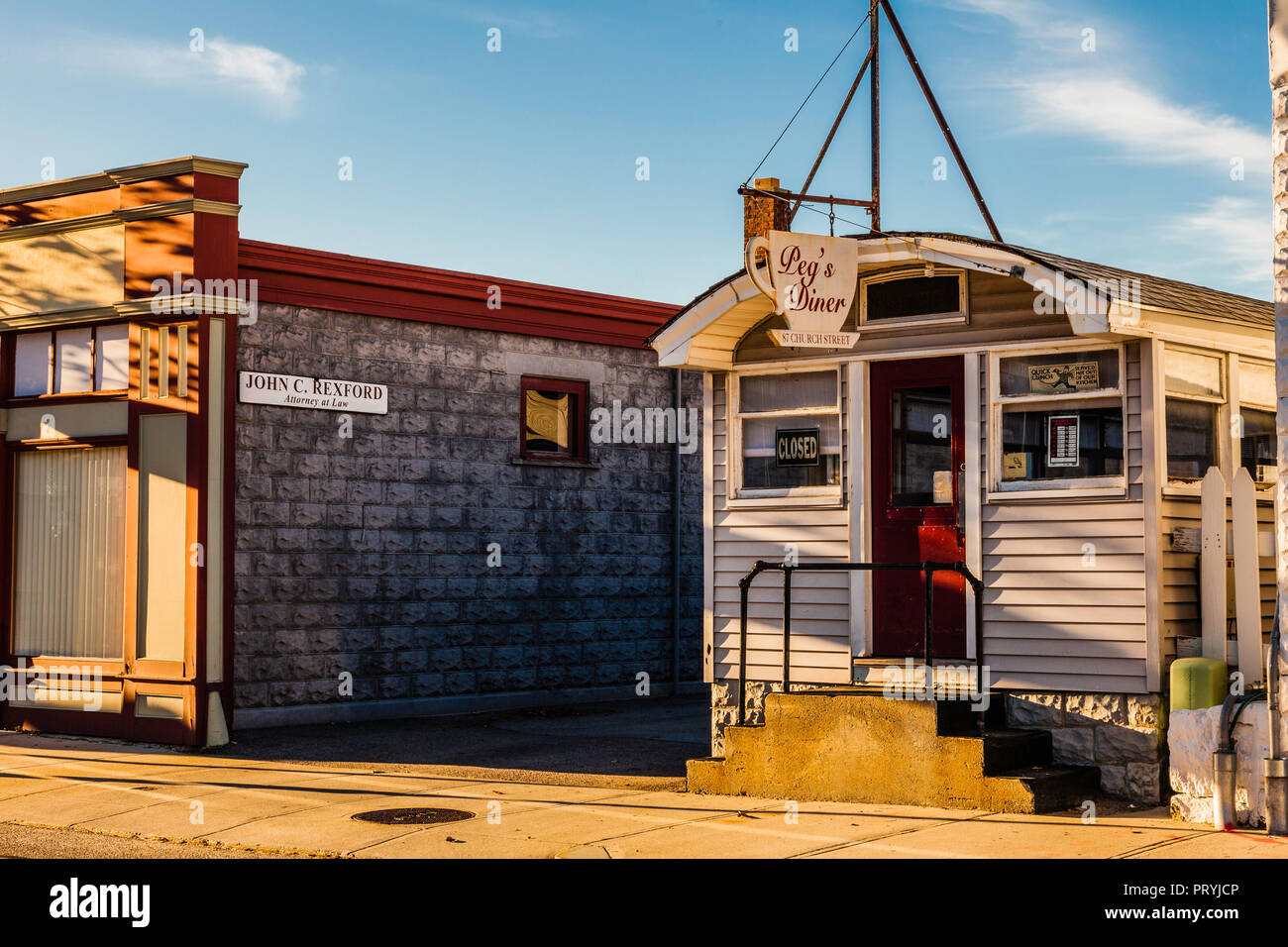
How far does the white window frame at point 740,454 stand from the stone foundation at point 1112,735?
229 cm

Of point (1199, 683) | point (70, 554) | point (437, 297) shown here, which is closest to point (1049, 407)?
point (1199, 683)

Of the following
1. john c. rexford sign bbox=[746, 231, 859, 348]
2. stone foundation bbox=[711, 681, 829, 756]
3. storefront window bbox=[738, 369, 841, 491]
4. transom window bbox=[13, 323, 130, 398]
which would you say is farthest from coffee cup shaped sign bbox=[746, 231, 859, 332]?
transom window bbox=[13, 323, 130, 398]

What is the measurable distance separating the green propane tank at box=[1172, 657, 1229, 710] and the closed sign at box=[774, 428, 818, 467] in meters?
3.35

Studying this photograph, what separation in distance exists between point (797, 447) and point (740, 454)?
0.52 meters

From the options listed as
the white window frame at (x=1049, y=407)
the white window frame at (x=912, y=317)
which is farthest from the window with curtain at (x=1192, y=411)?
the white window frame at (x=912, y=317)

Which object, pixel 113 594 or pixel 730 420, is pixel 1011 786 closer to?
pixel 730 420

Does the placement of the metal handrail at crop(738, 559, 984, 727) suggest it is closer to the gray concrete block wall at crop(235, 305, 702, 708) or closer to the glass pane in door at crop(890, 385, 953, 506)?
the glass pane in door at crop(890, 385, 953, 506)

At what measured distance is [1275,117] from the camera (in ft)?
30.4

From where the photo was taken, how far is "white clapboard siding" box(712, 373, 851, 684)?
12.0 m

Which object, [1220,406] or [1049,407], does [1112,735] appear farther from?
[1220,406]

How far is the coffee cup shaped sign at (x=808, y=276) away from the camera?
36.7ft

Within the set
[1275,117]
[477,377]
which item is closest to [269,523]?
[477,377]
